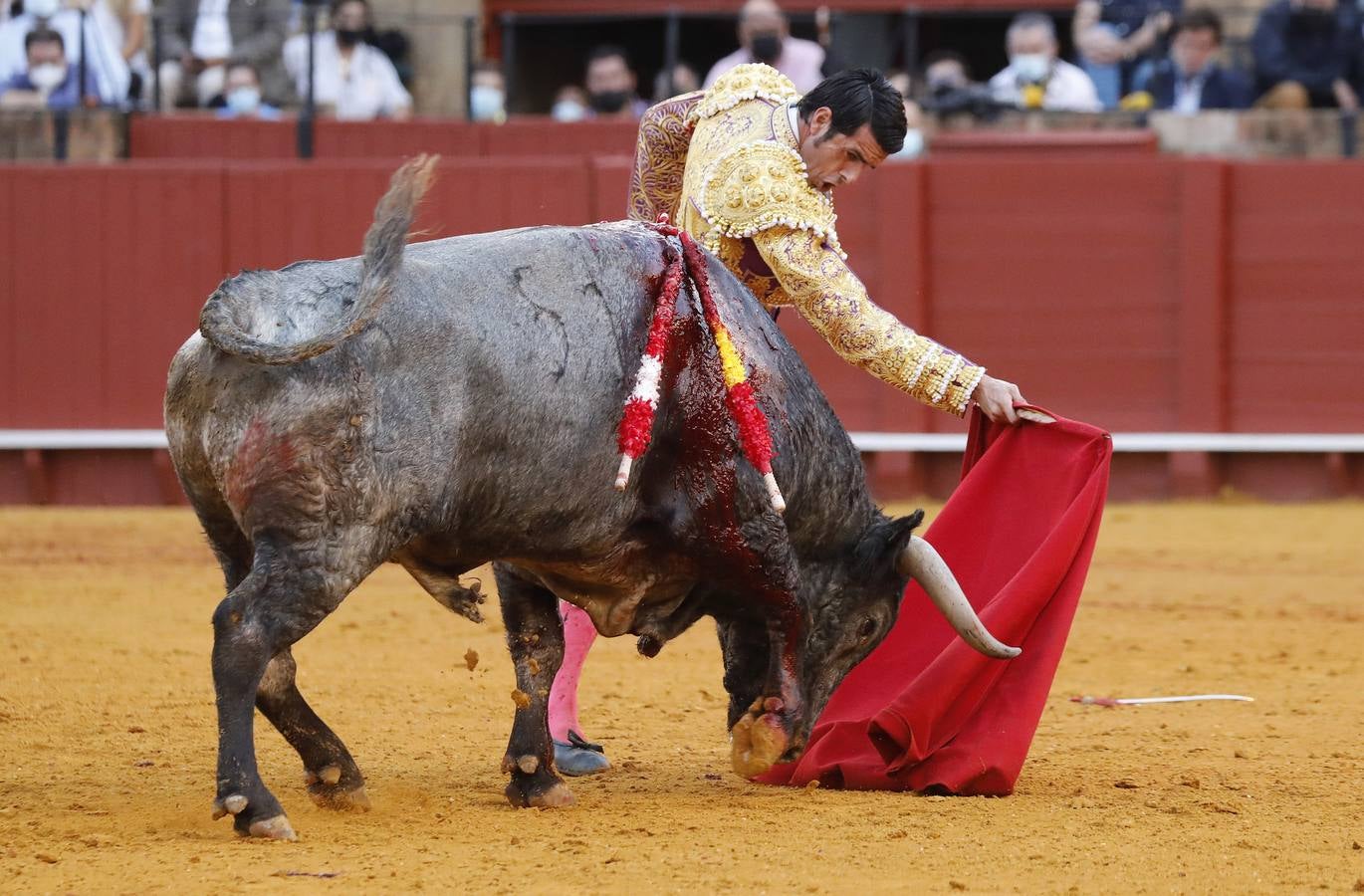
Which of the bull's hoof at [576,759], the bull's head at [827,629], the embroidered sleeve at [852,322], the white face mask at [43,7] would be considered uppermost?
the white face mask at [43,7]

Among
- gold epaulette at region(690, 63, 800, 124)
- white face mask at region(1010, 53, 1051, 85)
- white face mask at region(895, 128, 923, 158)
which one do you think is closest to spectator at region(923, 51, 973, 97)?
white face mask at region(1010, 53, 1051, 85)

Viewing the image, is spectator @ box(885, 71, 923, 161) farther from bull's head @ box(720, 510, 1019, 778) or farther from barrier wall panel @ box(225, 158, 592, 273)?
bull's head @ box(720, 510, 1019, 778)

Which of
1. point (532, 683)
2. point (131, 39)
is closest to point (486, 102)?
point (131, 39)

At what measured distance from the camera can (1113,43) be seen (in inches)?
389

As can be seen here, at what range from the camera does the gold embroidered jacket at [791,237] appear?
3.68 m

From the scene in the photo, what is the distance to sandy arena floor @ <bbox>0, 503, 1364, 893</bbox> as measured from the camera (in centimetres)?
301

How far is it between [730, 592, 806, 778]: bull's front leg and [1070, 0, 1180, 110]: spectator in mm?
6653

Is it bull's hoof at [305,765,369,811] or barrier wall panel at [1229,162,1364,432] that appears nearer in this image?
bull's hoof at [305,765,369,811]

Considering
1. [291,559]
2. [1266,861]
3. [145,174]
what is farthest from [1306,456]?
[291,559]

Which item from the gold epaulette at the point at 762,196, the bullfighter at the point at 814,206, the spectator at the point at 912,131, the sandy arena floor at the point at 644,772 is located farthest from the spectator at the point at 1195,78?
the gold epaulette at the point at 762,196

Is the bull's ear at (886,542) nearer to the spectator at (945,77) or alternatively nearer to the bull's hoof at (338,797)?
the bull's hoof at (338,797)

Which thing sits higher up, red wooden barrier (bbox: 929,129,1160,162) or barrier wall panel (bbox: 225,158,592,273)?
red wooden barrier (bbox: 929,129,1160,162)

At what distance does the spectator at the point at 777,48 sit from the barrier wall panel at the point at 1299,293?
78.3 inches

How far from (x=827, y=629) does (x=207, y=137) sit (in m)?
6.71
